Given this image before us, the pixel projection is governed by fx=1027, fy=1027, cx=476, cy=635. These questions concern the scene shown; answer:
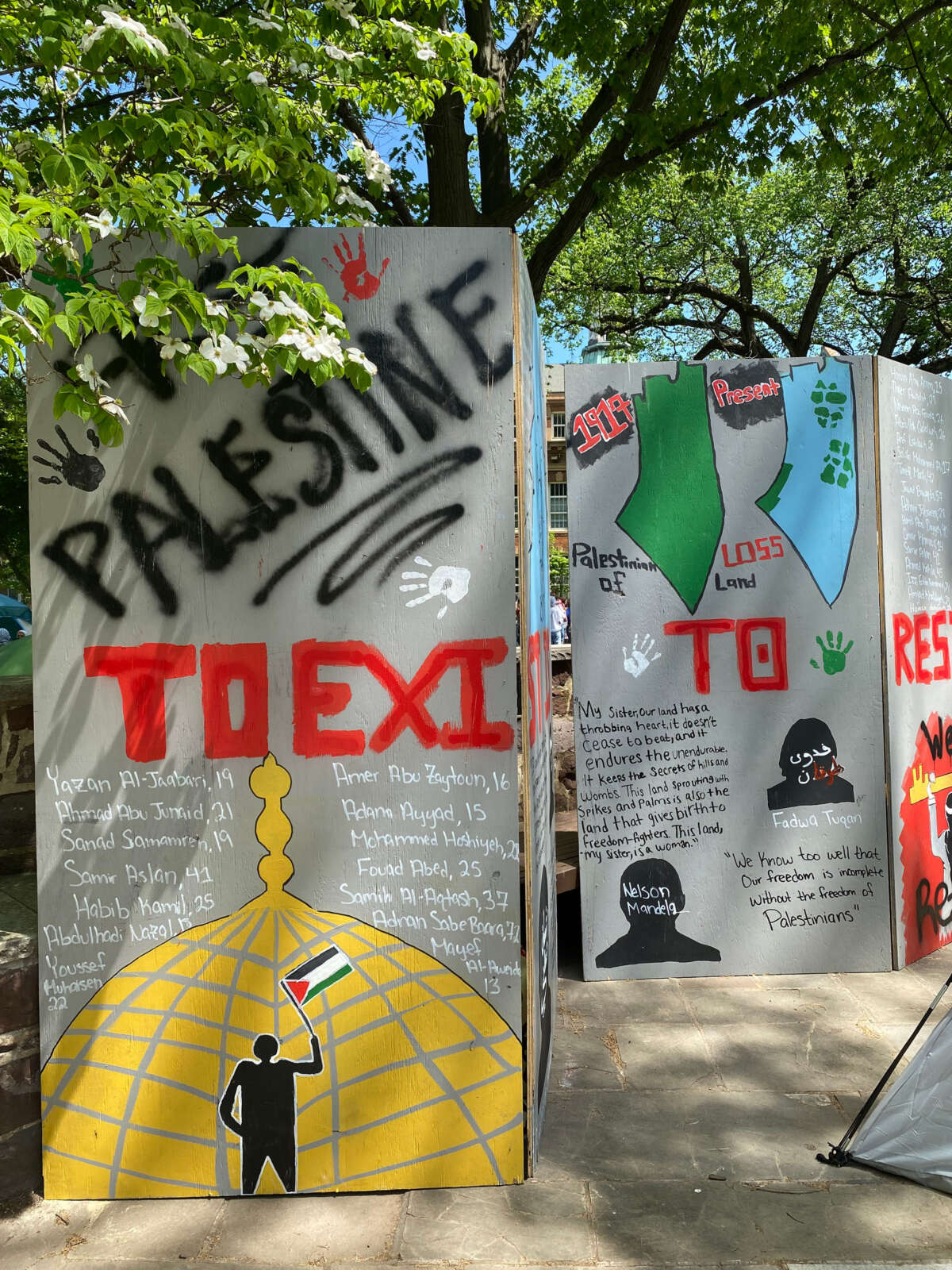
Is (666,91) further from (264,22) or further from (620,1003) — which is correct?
(620,1003)

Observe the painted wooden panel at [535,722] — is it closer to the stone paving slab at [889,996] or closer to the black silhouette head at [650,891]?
the black silhouette head at [650,891]

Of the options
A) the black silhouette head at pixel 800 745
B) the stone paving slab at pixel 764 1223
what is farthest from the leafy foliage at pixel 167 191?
the black silhouette head at pixel 800 745

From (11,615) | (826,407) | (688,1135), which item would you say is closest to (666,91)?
(826,407)

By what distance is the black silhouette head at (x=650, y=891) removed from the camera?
16.0ft

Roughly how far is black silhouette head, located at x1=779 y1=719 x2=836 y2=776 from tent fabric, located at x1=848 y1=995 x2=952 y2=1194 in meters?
1.65

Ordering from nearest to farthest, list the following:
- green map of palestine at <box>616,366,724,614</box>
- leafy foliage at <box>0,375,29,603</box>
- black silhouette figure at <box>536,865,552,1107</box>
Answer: black silhouette figure at <box>536,865,552,1107</box>
green map of palestine at <box>616,366,724,614</box>
leafy foliage at <box>0,375,29,603</box>

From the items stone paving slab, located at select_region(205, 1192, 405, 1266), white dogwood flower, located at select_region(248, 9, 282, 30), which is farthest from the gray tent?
white dogwood flower, located at select_region(248, 9, 282, 30)

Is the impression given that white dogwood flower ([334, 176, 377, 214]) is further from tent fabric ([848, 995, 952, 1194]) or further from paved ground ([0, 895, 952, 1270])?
tent fabric ([848, 995, 952, 1194])

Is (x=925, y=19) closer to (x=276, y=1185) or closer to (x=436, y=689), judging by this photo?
(x=436, y=689)

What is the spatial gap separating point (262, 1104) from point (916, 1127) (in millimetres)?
2023

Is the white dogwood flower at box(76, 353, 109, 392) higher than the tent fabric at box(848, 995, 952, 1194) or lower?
higher

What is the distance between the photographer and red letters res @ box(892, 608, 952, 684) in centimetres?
500

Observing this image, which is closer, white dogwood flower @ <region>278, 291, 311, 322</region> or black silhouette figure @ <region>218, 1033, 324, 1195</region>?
white dogwood flower @ <region>278, 291, 311, 322</region>

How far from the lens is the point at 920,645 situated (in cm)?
515
